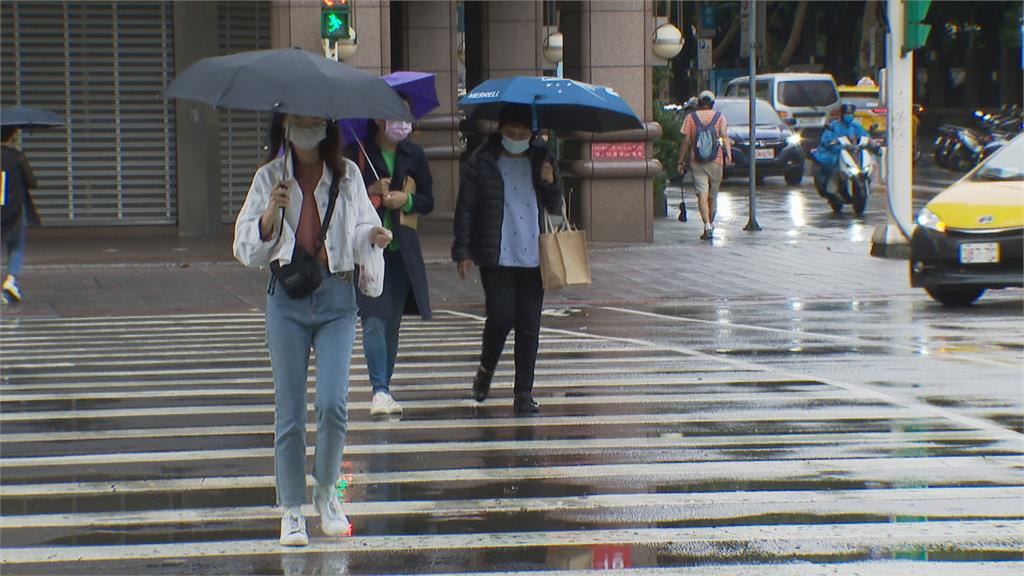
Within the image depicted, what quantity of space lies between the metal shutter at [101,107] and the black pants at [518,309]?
51.1 ft

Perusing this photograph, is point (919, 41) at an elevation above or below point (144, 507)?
above

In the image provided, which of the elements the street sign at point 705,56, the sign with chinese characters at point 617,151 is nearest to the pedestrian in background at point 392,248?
the sign with chinese characters at point 617,151

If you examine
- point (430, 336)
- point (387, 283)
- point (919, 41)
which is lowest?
point (430, 336)

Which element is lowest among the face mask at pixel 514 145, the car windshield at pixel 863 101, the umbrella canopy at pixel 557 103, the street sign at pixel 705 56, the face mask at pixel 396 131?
the face mask at pixel 514 145

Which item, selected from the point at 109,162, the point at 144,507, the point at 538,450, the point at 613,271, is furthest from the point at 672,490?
the point at 109,162

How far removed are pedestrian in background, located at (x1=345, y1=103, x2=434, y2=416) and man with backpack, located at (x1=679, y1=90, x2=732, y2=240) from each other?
13429 millimetres

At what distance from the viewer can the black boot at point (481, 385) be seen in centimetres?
989

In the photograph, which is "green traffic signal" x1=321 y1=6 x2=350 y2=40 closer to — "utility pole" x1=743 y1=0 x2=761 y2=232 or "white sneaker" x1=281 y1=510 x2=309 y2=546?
"utility pole" x1=743 y1=0 x2=761 y2=232

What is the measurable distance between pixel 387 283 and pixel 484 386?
37.2 inches

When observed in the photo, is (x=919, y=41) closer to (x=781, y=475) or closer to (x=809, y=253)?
(x=809, y=253)

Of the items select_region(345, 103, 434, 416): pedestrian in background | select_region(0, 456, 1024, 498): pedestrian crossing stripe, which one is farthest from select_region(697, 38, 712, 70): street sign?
select_region(0, 456, 1024, 498): pedestrian crossing stripe

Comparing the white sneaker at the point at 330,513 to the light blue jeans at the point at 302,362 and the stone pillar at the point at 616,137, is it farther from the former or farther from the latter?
the stone pillar at the point at 616,137

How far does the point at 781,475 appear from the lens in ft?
25.5

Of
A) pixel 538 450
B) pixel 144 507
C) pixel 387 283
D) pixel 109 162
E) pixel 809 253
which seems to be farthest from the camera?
pixel 109 162
